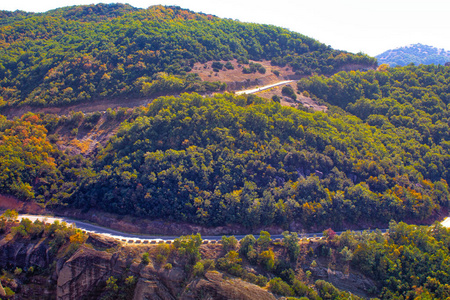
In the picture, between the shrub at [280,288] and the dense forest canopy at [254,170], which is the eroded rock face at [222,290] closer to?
the shrub at [280,288]

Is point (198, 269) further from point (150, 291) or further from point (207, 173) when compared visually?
point (207, 173)

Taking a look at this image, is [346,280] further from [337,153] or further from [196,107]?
[196,107]

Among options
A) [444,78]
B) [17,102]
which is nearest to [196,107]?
[17,102]

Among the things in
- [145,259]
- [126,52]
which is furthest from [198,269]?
[126,52]

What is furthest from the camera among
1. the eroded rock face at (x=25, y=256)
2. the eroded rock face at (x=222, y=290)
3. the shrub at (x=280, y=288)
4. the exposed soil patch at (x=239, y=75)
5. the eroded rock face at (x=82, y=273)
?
the exposed soil patch at (x=239, y=75)

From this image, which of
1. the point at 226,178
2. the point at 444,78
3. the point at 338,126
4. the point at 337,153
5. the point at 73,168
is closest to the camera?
the point at 226,178

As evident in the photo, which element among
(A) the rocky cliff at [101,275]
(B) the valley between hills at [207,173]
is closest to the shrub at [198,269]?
(B) the valley between hills at [207,173]

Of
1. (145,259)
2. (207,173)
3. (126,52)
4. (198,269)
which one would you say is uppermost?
(126,52)
